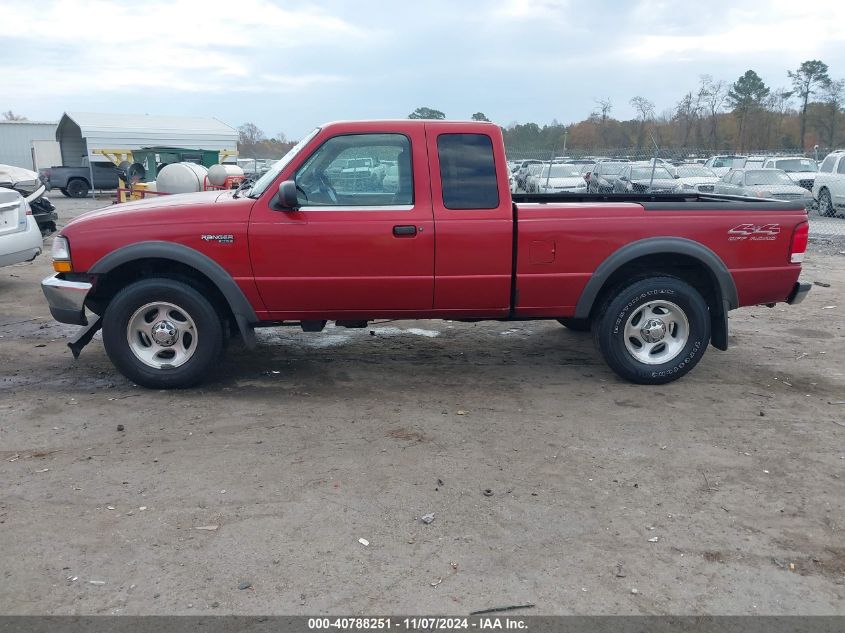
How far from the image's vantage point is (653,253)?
18.6 feet

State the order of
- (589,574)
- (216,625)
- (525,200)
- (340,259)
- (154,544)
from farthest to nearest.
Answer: (525,200)
(340,259)
(154,544)
(589,574)
(216,625)

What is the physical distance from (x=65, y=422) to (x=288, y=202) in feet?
6.86

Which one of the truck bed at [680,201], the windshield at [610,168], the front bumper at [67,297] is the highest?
the windshield at [610,168]

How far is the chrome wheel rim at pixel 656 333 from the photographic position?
5.86 metres

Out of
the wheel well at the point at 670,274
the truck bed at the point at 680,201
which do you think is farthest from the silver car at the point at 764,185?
the wheel well at the point at 670,274

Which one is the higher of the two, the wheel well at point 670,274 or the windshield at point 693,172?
the windshield at point 693,172

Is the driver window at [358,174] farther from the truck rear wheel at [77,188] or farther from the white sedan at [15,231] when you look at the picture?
the truck rear wheel at [77,188]

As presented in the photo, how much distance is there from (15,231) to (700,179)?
18.3 meters

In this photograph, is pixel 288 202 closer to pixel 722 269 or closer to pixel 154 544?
pixel 154 544

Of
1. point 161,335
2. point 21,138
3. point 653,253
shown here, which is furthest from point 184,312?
point 21,138

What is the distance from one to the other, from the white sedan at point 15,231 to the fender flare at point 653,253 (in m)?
6.54

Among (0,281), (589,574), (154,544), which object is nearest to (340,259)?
(154,544)

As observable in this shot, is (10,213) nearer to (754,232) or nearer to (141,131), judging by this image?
(754,232)

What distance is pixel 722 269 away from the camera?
5723 millimetres
